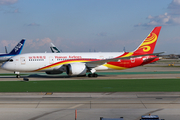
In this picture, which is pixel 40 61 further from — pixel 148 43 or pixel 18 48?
pixel 18 48

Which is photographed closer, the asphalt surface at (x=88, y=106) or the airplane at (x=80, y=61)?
the asphalt surface at (x=88, y=106)

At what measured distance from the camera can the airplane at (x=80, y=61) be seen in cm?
3681

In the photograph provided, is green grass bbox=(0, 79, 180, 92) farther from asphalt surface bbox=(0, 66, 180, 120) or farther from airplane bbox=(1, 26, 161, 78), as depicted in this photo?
airplane bbox=(1, 26, 161, 78)

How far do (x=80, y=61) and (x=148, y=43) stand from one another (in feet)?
40.1

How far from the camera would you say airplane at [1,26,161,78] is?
3681cm

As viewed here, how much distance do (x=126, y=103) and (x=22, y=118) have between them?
23.7ft

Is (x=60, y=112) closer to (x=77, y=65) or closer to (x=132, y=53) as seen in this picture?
(x=77, y=65)

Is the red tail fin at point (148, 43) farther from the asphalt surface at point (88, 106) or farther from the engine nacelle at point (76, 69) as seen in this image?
the asphalt surface at point (88, 106)

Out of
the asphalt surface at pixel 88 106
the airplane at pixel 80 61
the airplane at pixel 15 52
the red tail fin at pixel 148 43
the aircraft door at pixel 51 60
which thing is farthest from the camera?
the airplane at pixel 15 52

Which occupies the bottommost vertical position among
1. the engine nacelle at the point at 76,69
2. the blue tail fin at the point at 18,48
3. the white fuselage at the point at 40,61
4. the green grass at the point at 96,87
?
the green grass at the point at 96,87

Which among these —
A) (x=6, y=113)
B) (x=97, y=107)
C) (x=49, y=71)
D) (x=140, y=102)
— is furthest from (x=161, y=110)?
(x=49, y=71)

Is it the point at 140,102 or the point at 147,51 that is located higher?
the point at 147,51

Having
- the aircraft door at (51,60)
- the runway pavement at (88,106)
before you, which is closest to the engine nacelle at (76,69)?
the aircraft door at (51,60)

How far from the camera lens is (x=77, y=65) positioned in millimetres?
36750
